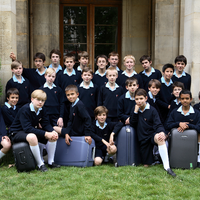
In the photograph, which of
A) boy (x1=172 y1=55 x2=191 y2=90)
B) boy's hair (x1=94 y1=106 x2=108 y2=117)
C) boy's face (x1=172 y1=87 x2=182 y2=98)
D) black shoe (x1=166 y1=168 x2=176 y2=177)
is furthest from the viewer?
boy (x1=172 y1=55 x2=191 y2=90)

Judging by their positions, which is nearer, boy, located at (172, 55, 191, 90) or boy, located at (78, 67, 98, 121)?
boy, located at (78, 67, 98, 121)

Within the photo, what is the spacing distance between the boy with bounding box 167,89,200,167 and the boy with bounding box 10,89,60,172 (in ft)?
6.42

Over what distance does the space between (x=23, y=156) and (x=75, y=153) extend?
32.9 inches

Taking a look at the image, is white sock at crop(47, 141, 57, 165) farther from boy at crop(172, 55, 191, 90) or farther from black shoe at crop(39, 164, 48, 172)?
boy at crop(172, 55, 191, 90)

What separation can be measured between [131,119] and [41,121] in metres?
1.51

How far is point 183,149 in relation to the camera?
4.91 metres

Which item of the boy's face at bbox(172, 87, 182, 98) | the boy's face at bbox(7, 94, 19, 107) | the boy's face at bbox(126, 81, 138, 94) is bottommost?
the boy's face at bbox(7, 94, 19, 107)

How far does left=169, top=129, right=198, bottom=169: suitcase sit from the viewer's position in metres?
4.90

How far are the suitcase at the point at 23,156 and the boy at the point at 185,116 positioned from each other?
2.30 meters

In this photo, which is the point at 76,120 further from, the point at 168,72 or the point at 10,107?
the point at 168,72

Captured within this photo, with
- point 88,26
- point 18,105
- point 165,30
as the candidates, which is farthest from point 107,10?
point 18,105

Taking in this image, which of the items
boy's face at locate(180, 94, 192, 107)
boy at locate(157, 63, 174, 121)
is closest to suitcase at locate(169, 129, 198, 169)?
boy's face at locate(180, 94, 192, 107)

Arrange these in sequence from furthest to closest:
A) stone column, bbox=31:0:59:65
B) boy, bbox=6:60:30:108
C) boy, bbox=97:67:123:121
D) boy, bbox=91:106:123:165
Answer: stone column, bbox=31:0:59:65, boy, bbox=6:60:30:108, boy, bbox=97:67:123:121, boy, bbox=91:106:123:165

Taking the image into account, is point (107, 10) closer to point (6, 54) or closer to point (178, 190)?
point (6, 54)
